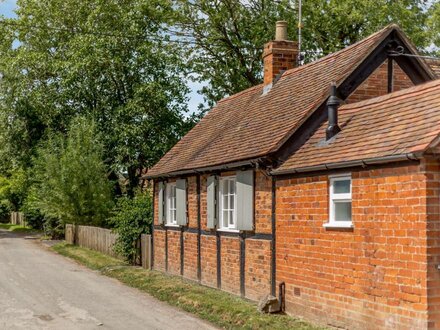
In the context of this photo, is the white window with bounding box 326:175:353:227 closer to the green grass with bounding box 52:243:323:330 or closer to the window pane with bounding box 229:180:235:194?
the green grass with bounding box 52:243:323:330

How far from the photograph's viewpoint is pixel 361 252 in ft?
36.3

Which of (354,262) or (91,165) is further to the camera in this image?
(91,165)

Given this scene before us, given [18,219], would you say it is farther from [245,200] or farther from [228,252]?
[245,200]

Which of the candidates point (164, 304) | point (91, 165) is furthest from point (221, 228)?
point (91, 165)

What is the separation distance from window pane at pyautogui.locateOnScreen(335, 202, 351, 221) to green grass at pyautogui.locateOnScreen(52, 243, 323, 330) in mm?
1999

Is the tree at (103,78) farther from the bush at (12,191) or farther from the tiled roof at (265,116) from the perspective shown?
the tiled roof at (265,116)

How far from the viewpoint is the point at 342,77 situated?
14234mm

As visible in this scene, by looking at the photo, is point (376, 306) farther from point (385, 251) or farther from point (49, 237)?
point (49, 237)

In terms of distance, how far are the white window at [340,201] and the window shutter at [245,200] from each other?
3.06m

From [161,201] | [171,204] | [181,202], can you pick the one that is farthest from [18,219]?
[181,202]

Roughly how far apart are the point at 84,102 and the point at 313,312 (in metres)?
28.8

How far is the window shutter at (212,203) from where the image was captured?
17000mm

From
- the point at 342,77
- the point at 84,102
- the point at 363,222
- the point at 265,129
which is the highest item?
the point at 84,102

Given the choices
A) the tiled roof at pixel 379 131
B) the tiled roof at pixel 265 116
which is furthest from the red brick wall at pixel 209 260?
the tiled roof at pixel 379 131
